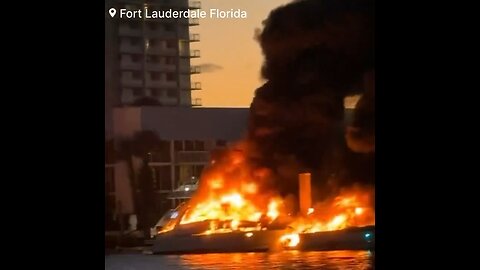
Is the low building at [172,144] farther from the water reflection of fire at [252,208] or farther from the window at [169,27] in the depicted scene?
the window at [169,27]

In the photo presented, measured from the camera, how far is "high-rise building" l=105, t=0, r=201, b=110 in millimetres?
2541

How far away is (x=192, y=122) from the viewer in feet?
8.45

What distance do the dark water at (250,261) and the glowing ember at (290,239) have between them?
29 mm

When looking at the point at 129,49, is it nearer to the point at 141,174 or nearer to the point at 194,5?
the point at 194,5

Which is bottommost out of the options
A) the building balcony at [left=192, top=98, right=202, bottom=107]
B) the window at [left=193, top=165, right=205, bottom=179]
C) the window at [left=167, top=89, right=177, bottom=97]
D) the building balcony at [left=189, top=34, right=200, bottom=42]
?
the window at [left=193, top=165, right=205, bottom=179]

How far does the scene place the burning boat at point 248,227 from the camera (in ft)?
8.44

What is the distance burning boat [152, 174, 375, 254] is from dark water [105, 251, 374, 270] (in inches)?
0.9

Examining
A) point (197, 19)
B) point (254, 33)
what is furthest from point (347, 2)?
point (197, 19)

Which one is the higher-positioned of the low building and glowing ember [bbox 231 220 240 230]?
the low building

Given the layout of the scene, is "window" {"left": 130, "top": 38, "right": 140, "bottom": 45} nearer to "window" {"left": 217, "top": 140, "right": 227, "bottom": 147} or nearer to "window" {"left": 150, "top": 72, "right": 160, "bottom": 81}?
"window" {"left": 150, "top": 72, "right": 160, "bottom": 81}

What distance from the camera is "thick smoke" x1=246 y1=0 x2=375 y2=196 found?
8.45 ft

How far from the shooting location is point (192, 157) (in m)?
2.55

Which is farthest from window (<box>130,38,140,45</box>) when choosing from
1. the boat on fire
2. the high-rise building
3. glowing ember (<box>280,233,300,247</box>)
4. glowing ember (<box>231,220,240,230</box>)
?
glowing ember (<box>280,233,300,247</box>)
